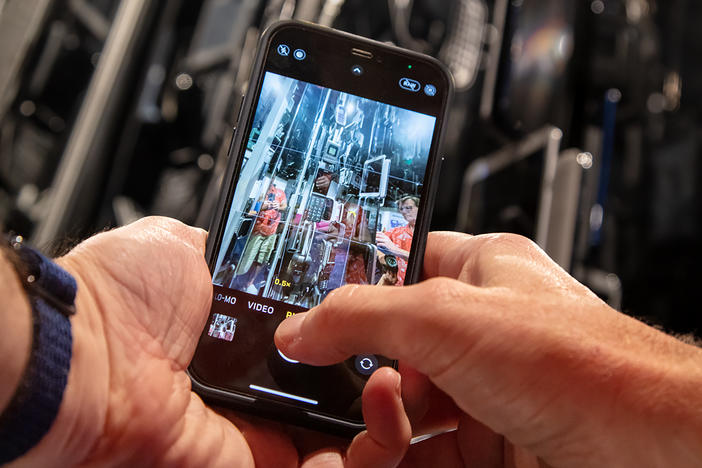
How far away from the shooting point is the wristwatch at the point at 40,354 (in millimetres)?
312

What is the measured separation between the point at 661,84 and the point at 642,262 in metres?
0.88

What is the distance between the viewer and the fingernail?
0.45 metres

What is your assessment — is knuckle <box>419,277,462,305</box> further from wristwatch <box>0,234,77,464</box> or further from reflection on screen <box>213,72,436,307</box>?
wristwatch <box>0,234,77,464</box>

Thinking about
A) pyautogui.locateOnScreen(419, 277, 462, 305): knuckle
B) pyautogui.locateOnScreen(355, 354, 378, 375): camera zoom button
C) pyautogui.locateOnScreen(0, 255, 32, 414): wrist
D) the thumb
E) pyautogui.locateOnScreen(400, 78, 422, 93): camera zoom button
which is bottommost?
pyautogui.locateOnScreen(355, 354, 378, 375): camera zoom button

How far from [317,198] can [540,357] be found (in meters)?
0.30

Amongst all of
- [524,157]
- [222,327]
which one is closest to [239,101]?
[222,327]

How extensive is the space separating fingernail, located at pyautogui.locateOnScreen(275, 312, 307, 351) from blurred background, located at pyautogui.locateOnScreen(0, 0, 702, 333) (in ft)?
0.86

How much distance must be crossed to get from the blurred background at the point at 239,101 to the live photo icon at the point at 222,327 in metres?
0.18

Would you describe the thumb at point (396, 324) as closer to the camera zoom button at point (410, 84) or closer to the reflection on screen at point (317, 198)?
the reflection on screen at point (317, 198)

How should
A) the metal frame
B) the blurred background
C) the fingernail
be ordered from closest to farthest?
the fingernail, the blurred background, the metal frame

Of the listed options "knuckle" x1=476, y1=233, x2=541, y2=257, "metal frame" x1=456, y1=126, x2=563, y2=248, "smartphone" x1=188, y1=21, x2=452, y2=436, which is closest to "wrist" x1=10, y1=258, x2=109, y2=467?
"smartphone" x1=188, y1=21, x2=452, y2=436

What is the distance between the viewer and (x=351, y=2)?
1.35m

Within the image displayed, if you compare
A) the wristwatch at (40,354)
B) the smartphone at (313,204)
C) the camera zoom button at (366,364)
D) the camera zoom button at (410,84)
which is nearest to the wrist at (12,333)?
the wristwatch at (40,354)

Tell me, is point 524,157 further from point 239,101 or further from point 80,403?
point 80,403
